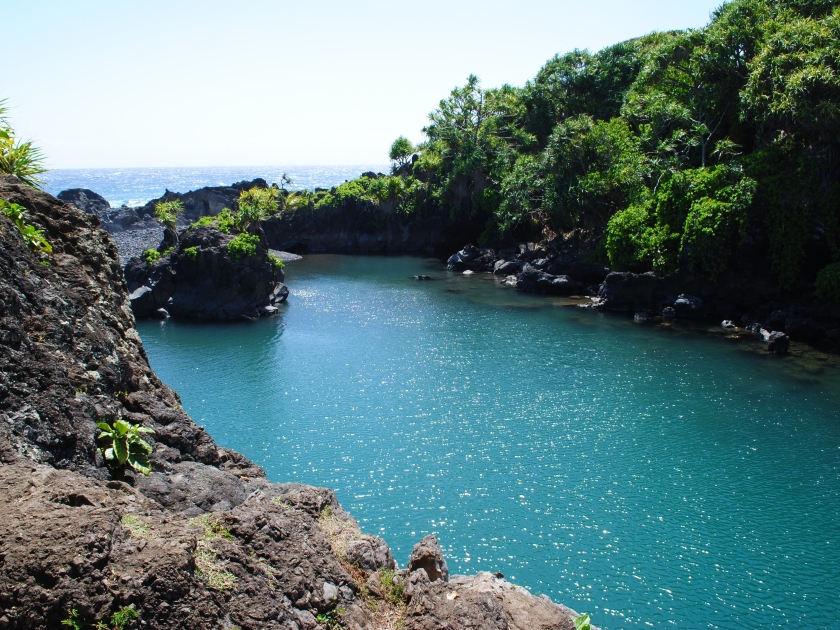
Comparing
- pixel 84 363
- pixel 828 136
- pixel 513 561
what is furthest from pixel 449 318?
pixel 84 363

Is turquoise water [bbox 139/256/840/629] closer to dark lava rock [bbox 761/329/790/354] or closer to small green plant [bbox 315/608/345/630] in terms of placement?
dark lava rock [bbox 761/329/790/354]

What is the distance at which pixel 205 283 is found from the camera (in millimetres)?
52594

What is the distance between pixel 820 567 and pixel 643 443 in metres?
9.23

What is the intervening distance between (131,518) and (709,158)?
53.9 metres

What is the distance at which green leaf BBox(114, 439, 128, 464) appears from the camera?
14.1 metres

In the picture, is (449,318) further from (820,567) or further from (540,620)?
(540,620)

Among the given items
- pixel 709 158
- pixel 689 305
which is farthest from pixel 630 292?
pixel 709 158

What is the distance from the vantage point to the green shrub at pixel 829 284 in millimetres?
42375

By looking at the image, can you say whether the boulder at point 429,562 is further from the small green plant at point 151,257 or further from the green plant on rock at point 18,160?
the small green plant at point 151,257

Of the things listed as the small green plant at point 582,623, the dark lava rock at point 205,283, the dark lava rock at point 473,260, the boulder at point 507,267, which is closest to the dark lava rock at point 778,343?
the boulder at point 507,267

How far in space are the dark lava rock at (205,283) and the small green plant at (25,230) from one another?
3723 cm

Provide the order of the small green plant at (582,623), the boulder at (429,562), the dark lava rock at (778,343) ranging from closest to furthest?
the small green plant at (582,623)
the boulder at (429,562)
the dark lava rock at (778,343)

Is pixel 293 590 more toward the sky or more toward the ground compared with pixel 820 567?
more toward the sky

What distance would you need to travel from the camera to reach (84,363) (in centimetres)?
1495
